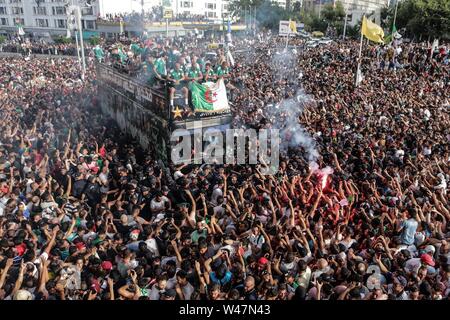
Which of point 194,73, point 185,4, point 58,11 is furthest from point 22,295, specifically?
point 185,4

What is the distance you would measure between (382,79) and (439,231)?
15125mm

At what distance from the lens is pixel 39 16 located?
65.2 m

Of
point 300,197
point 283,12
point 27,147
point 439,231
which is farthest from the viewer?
point 283,12

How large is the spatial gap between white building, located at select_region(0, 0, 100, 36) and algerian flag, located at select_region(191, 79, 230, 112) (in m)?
53.5

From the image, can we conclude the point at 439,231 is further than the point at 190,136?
No

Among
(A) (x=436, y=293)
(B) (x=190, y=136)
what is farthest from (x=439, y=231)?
(B) (x=190, y=136)

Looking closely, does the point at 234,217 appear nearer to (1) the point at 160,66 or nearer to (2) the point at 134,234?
(2) the point at 134,234

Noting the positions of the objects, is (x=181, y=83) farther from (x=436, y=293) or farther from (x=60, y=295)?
(x=436, y=293)

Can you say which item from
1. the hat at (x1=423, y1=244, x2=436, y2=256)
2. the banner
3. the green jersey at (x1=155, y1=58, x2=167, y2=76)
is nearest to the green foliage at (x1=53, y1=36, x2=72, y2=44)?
the banner

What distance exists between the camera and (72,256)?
5109mm

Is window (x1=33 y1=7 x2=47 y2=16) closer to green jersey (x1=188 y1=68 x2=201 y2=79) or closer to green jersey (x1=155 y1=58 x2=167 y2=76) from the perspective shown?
green jersey (x1=155 y1=58 x2=167 y2=76)

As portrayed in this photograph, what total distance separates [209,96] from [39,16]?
66.7 metres

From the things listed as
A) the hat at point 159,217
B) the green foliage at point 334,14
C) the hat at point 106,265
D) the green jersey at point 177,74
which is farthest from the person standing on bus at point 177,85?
the green foliage at point 334,14

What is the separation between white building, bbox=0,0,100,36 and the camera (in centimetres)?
5897
